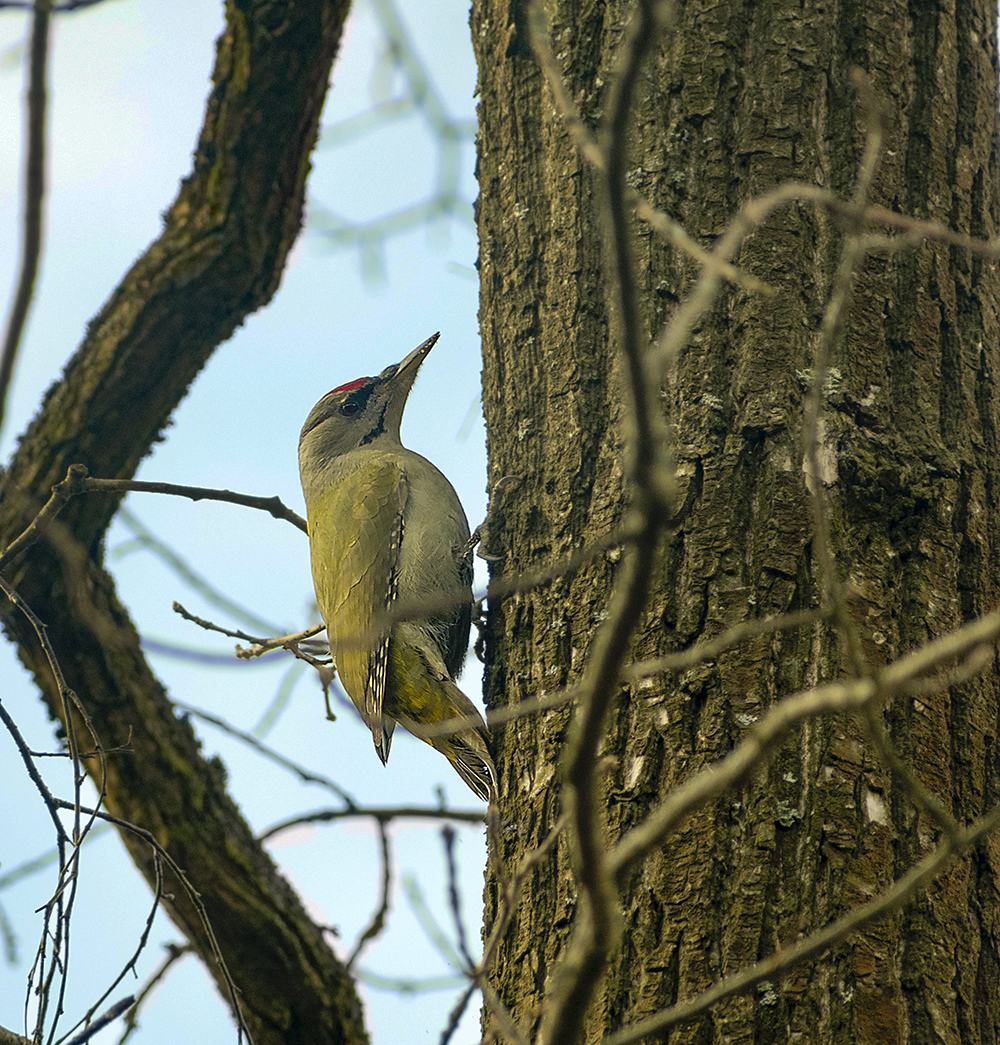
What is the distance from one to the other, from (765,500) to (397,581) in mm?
2352

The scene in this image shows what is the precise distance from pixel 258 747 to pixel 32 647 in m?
1.73

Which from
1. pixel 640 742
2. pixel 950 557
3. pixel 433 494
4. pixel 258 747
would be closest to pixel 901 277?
pixel 950 557

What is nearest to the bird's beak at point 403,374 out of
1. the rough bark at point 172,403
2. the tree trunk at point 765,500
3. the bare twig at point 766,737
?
the rough bark at point 172,403

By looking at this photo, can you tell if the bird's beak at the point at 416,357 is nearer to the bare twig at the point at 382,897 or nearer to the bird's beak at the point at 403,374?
the bird's beak at the point at 403,374

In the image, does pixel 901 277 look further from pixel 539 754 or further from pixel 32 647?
pixel 32 647

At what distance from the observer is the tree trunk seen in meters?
2.04

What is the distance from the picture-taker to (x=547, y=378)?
283cm

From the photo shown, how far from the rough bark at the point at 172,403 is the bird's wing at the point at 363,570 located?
2.07 feet

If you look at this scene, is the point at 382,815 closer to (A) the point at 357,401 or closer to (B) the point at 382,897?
(B) the point at 382,897

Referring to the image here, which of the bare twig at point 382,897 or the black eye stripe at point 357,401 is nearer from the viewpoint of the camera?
→ the bare twig at point 382,897

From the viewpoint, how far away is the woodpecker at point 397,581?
414cm

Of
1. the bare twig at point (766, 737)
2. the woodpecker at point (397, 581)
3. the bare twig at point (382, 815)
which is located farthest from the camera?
the woodpecker at point (397, 581)

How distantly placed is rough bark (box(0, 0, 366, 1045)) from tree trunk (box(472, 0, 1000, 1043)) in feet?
3.78

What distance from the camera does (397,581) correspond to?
4.48 metres
